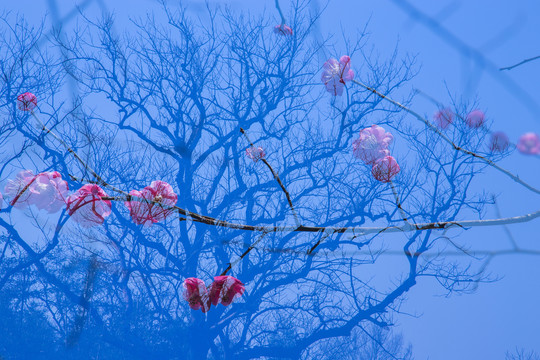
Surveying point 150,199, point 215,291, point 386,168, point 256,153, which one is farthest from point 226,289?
point 256,153

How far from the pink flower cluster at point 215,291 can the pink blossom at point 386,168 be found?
42 cm

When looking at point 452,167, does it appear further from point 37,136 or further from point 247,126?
point 37,136

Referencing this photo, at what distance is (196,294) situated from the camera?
997 millimetres

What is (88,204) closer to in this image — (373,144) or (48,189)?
(48,189)

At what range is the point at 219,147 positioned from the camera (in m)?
3.54

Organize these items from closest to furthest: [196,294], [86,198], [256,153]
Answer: [86,198], [196,294], [256,153]

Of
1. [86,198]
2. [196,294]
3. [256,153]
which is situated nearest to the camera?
[86,198]

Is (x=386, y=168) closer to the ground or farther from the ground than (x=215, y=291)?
farther from the ground

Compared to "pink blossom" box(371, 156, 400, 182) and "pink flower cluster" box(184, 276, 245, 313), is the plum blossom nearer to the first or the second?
"pink flower cluster" box(184, 276, 245, 313)

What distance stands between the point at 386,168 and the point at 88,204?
0.68m

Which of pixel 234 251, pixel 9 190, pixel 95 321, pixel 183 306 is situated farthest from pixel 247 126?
pixel 9 190

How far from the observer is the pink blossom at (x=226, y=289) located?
3.09ft

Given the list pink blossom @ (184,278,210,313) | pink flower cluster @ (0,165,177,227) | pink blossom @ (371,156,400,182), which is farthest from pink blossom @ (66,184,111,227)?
pink blossom @ (371,156,400,182)

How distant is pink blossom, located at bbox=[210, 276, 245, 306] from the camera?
94 cm
